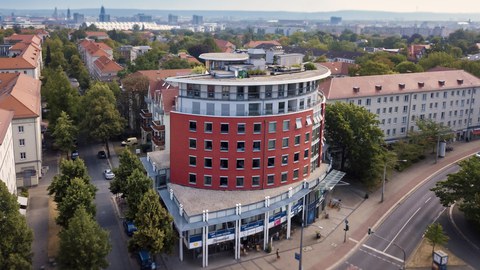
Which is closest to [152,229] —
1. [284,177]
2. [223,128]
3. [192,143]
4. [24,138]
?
[192,143]

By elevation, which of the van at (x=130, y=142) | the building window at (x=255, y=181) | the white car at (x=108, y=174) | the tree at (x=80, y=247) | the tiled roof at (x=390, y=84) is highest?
the tiled roof at (x=390, y=84)

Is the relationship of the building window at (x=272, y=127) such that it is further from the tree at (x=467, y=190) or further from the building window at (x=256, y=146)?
the tree at (x=467, y=190)

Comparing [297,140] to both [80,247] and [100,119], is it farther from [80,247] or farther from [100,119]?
[100,119]

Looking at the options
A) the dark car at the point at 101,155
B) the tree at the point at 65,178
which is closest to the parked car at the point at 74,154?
the dark car at the point at 101,155

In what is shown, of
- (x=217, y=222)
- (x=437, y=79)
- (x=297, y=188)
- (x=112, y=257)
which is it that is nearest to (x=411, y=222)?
(x=297, y=188)

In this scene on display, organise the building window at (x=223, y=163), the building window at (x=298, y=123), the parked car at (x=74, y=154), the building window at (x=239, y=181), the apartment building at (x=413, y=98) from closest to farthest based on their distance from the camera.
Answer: the building window at (x=223, y=163) < the building window at (x=239, y=181) < the building window at (x=298, y=123) < the parked car at (x=74, y=154) < the apartment building at (x=413, y=98)

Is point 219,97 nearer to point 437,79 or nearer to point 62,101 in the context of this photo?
point 62,101

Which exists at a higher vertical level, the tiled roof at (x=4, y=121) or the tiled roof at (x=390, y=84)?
the tiled roof at (x=390, y=84)
